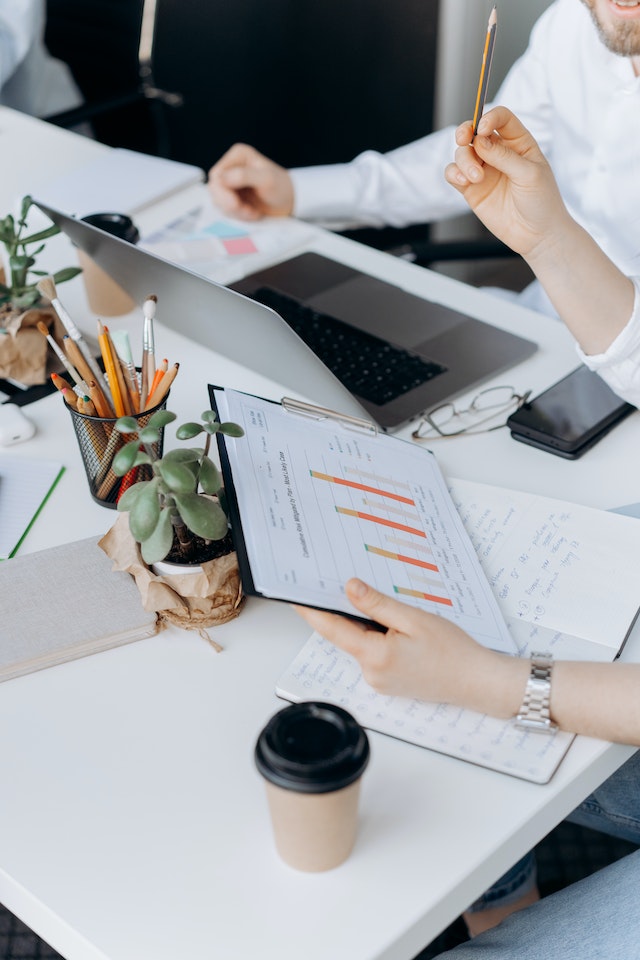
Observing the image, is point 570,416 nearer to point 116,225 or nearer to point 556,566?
point 556,566

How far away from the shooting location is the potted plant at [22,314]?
3.65 feet

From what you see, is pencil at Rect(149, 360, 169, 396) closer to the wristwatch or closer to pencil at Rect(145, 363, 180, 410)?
pencil at Rect(145, 363, 180, 410)

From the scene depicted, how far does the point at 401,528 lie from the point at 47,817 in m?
0.37

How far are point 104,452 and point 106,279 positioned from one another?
426 mm

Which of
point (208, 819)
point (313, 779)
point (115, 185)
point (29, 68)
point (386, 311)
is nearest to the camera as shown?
point (313, 779)

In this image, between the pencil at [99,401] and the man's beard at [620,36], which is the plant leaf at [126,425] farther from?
the man's beard at [620,36]

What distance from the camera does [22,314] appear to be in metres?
1.12

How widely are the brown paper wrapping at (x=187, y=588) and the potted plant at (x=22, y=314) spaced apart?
37cm

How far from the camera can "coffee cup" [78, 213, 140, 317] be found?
1249 millimetres

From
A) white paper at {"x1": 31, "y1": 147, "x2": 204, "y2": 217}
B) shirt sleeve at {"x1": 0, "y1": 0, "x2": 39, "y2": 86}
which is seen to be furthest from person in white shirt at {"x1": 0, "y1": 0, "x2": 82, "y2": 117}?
white paper at {"x1": 31, "y1": 147, "x2": 204, "y2": 217}

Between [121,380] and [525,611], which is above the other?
[121,380]

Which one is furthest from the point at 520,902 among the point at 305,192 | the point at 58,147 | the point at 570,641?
the point at 58,147

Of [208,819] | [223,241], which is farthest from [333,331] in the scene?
[208,819]

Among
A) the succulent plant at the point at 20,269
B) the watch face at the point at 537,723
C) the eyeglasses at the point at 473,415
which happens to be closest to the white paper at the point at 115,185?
the succulent plant at the point at 20,269
